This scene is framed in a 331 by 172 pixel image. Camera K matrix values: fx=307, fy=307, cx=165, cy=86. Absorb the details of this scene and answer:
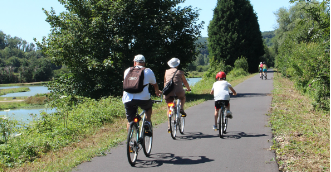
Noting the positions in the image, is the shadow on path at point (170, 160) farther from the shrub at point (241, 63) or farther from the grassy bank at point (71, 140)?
the shrub at point (241, 63)

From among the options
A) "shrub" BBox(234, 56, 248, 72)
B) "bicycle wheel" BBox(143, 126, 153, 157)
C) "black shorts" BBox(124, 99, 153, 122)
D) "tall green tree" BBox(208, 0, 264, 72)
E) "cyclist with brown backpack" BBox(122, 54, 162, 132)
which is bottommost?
"bicycle wheel" BBox(143, 126, 153, 157)

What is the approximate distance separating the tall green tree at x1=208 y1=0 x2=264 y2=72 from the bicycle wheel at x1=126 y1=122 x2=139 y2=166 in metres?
42.7

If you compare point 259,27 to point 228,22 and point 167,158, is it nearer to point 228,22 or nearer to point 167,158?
point 228,22

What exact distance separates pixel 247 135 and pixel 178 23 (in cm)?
1082

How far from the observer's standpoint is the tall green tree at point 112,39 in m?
15.8

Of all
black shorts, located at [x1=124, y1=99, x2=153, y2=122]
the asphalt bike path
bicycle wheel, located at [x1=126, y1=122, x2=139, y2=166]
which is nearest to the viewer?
bicycle wheel, located at [x1=126, y1=122, x2=139, y2=166]

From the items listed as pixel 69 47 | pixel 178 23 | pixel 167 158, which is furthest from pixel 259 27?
pixel 167 158

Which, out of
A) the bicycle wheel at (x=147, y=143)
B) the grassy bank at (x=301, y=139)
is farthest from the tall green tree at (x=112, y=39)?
the bicycle wheel at (x=147, y=143)

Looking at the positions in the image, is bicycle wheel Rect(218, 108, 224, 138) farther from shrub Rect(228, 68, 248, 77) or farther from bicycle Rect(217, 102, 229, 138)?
shrub Rect(228, 68, 248, 77)

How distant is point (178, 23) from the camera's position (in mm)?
17000

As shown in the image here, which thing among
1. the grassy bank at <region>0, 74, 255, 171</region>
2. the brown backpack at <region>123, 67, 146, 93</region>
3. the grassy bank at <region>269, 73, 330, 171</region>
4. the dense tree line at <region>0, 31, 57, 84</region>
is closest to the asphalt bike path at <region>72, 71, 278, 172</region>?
the grassy bank at <region>269, 73, 330, 171</region>

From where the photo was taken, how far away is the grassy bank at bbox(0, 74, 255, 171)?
18.9ft

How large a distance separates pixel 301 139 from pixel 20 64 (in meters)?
138

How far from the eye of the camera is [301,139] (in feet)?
21.5
